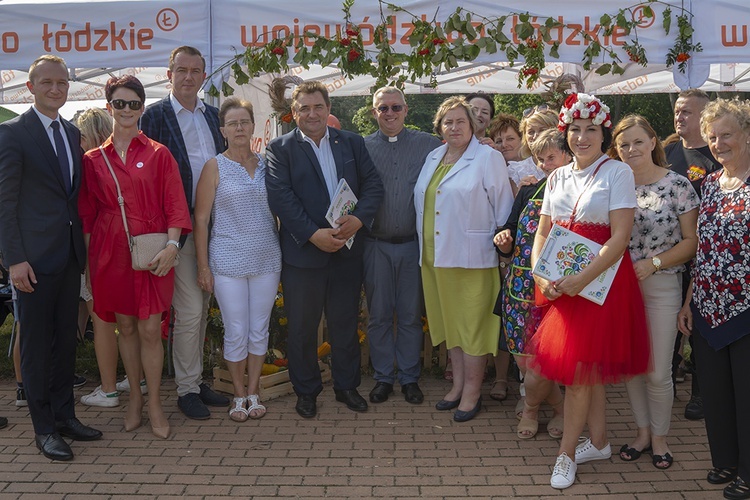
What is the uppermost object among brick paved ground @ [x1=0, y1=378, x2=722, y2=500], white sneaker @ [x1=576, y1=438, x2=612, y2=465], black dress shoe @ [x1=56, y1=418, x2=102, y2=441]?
black dress shoe @ [x1=56, y1=418, x2=102, y2=441]

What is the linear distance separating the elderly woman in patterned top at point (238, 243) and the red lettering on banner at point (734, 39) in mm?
3417

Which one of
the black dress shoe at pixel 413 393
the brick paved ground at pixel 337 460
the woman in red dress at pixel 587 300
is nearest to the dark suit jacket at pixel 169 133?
the brick paved ground at pixel 337 460

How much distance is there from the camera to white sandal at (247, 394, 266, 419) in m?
5.25

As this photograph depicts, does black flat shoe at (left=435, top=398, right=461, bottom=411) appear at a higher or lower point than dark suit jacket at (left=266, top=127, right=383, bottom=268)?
lower

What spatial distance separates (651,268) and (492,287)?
1.28 meters

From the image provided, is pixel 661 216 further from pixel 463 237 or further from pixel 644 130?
pixel 463 237

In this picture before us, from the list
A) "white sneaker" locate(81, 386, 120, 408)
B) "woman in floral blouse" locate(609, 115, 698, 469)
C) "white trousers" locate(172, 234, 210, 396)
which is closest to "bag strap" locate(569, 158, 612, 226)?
"woman in floral blouse" locate(609, 115, 698, 469)

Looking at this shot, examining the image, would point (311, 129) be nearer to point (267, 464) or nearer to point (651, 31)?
point (267, 464)

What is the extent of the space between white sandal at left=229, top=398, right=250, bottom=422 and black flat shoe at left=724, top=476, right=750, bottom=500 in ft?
9.69

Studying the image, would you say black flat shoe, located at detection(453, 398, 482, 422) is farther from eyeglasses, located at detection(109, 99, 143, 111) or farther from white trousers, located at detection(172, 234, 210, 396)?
eyeglasses, located at detection(109, 99, 143, 111)

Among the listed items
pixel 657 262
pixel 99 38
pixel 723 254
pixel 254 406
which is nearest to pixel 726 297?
pixel 723 254

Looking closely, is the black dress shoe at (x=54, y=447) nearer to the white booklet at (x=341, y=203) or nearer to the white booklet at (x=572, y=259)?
the white booklet at (x=341, y=203)

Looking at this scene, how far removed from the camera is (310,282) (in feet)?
17.2

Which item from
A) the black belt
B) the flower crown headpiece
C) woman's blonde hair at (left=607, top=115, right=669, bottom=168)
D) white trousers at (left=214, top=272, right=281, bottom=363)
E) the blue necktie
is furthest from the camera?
the black belt
